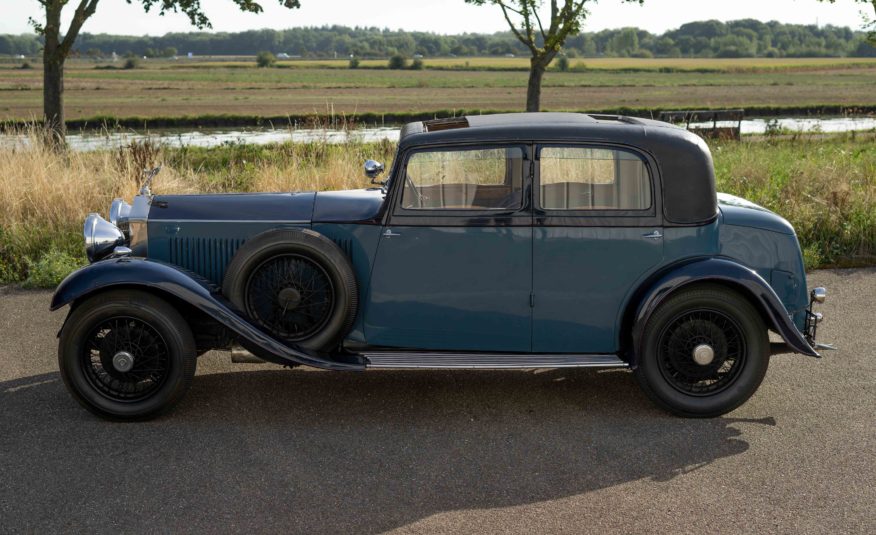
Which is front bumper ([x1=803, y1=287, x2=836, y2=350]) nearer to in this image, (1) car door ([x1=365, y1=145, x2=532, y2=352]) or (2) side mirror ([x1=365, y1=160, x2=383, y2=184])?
(1) car door ([x1=365, y1=145, x2=532, y2=352])

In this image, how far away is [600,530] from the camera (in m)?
4.28

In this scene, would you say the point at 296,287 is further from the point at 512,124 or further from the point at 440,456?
the point at 512,124

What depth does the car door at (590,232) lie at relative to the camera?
5.61 meters

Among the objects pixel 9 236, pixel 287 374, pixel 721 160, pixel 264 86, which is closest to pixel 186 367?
pixel 287 374

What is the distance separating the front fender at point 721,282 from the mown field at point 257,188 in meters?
4.33

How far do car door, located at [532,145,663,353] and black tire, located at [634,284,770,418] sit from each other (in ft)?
0.99

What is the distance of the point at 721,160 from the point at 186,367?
10.2 metres

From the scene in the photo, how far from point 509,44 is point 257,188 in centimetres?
16176

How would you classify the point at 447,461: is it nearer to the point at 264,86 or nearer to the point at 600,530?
the point at 600,530

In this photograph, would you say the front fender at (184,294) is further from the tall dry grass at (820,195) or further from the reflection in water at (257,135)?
the reflection in water at (257,135)

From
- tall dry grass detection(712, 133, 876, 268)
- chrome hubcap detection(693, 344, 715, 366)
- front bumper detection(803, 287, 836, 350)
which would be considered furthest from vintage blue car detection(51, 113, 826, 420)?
tall dry grass detection(712, 133, 876, 268)

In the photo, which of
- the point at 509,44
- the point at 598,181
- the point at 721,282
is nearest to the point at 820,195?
the point at 721,282

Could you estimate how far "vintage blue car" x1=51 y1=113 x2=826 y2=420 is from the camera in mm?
5520

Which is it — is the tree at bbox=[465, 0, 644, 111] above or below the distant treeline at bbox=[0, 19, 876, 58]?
below
